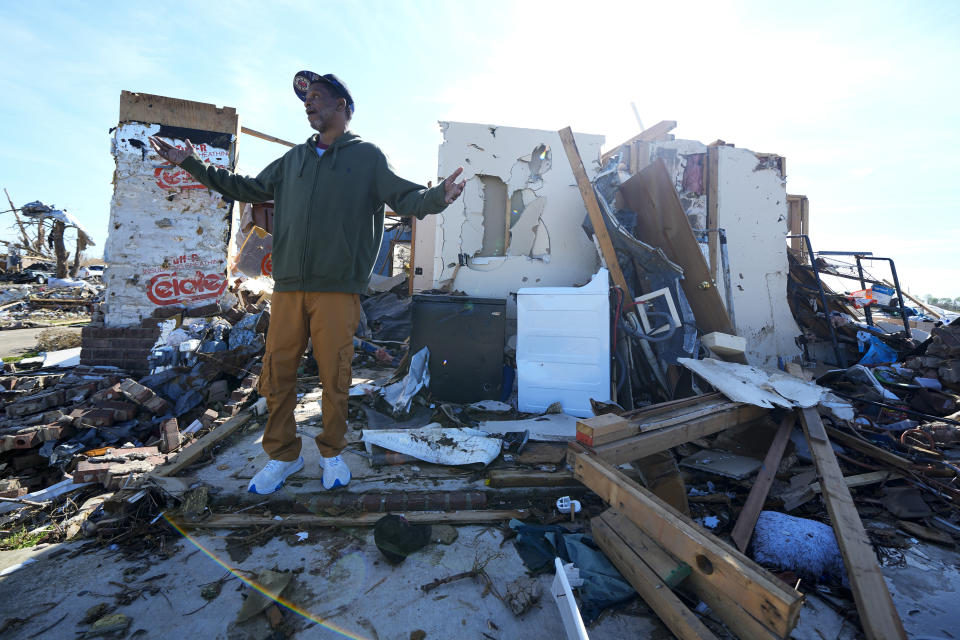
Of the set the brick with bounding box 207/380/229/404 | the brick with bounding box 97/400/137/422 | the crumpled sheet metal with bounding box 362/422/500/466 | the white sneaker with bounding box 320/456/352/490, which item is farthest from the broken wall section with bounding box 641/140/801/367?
the brick with bounding box 97/400/137/422

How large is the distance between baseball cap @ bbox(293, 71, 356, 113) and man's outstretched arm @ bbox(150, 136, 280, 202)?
44 cm

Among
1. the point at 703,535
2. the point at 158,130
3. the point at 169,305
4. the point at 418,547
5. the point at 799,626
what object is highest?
the point at 158,130

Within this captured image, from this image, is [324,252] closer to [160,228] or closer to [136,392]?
[136,392]

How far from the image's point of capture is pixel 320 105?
220 cm

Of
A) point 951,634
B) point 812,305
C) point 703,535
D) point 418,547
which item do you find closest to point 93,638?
point 418,547

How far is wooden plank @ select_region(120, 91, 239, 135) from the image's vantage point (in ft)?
14.7

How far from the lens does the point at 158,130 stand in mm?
4523

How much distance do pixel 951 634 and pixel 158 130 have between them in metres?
6.98

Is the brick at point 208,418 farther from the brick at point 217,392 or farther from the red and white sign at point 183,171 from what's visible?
the red and white sign at point 183,171

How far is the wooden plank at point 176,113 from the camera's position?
4.48m

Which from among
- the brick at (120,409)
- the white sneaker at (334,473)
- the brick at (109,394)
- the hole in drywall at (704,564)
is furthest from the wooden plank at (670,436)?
the brick at (109,394)

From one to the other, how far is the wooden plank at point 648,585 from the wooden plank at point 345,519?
425 mm

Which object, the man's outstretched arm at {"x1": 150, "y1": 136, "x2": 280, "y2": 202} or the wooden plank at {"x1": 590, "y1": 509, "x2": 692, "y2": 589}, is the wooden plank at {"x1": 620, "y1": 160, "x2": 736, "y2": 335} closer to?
the wooden plank at {"x1": 590, "y1": 509, "x2": 692, "y2": 589}

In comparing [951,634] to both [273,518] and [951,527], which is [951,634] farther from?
[273,518]
